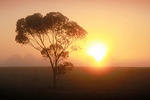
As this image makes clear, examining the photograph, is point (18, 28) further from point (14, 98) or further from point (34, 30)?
point (14, 98)

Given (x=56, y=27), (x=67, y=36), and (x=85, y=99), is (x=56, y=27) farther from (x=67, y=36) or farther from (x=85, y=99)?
(x=85, y=99)

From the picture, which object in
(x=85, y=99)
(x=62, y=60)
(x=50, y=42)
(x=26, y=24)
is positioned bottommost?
(x=85, y=99)

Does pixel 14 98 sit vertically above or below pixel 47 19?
below

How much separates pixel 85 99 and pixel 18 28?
28.5 meters

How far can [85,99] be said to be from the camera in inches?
1553

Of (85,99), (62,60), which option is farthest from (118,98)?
(62,60)

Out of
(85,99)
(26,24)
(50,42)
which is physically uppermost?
(26,24)

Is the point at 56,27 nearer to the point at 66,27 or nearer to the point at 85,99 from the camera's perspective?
the point at 66,27

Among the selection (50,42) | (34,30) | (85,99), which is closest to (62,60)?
(50,42)

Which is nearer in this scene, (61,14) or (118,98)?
(118,98)

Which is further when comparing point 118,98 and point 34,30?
point 34,30

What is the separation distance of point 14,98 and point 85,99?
10.5 metres

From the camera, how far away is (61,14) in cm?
Answer: 5856

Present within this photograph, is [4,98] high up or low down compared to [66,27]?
down
